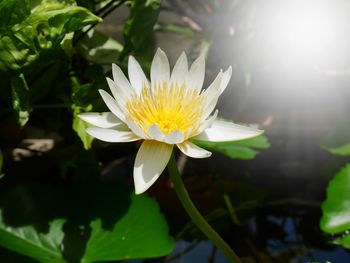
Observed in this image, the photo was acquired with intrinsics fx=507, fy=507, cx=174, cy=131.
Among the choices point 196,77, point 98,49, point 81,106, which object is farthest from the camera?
point 98,49

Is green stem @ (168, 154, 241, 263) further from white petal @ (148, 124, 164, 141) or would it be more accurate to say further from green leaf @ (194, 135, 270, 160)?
green leaf @ (194, 135, 270, 160)

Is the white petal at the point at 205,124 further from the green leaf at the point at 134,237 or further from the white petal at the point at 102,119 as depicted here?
the green leaf at the point at 134,237

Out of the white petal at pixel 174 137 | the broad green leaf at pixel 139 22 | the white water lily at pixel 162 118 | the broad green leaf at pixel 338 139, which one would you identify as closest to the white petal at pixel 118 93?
the white water lily at pixel 162 118

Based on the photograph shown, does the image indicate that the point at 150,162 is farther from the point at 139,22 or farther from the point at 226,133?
the point at 139,22

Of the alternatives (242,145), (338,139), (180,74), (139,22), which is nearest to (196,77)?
(180,74)

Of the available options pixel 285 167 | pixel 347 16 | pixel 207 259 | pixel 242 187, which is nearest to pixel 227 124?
pixel 207 259

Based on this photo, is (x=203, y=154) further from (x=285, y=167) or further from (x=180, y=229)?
(x=285, y=167)

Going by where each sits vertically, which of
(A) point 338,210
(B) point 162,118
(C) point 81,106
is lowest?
(A) point 338,210
